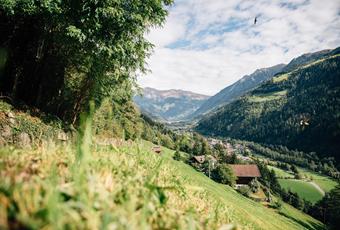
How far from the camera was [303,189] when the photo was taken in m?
156

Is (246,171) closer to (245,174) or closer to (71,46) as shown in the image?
(245,174)

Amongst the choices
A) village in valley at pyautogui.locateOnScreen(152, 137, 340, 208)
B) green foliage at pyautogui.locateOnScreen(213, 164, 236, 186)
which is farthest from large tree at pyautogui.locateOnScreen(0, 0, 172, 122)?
green foliage at pyautogui.locateOnScreen(213, 164, 236, 186)

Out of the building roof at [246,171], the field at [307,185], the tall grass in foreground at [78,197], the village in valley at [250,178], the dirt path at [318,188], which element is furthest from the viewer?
the dirt path at [318,188]

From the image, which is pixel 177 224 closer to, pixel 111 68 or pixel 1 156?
pixel 1 156

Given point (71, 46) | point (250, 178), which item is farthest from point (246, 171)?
point (71, 46)

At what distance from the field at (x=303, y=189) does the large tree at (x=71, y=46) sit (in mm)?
135363

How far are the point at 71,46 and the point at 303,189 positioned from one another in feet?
515

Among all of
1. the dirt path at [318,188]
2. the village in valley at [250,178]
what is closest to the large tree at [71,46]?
the village in valley at [250,178]

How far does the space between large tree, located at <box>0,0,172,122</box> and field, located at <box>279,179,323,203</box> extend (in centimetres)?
13536

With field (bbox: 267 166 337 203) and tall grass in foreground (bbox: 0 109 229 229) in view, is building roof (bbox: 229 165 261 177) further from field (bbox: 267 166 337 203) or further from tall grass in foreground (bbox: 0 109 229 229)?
tall grass in foreground (bbox: 0 109 229 229)

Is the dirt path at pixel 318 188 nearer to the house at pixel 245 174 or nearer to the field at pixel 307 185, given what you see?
the field at pixel 307 185

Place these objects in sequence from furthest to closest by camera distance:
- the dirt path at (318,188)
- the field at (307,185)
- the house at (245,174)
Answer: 1. the dirt path at (318,188)
2. the field at (307,185)
3. the house at (245,174)

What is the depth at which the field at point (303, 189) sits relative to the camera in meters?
143

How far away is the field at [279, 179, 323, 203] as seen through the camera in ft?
470
